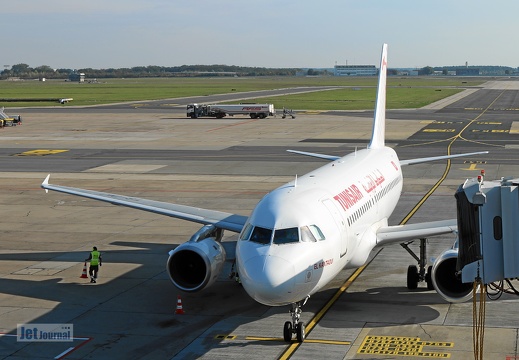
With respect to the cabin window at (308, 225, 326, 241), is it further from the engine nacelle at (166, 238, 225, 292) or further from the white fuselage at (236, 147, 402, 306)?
the engine nacelle at (166, 238, 225, 292)

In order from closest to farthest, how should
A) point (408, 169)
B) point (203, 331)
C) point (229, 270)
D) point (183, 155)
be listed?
point (203, 331), point (229, 270), point (408, 169), point (183, 155)

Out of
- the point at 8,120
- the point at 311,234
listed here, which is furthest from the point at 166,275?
the point at 8,120

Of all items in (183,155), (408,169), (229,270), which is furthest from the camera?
(183,155)

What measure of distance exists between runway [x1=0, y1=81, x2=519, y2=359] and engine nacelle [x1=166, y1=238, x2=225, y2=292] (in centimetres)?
95

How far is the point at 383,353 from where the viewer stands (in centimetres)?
2178

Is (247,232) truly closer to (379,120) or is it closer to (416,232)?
(416,232)

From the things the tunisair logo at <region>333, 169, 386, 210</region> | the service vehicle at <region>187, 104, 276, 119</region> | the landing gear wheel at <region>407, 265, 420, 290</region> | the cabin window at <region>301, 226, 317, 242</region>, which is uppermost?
the service vehicle at <region>187, 104, 276, 119</region>

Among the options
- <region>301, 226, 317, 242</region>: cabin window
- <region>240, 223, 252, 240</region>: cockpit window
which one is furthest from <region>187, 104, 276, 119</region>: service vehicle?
<region>301, 226, 317, 242</region>: cabin window

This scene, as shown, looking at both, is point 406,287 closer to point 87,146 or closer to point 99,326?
point 99,326

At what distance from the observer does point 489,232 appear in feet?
54.1

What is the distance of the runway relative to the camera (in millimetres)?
22750

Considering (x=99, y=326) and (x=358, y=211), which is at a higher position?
(x=358, y=211)

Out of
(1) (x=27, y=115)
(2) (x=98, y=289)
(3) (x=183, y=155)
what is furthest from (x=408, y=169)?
(1) (x=27, y=115)

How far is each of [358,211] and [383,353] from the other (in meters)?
6.64
